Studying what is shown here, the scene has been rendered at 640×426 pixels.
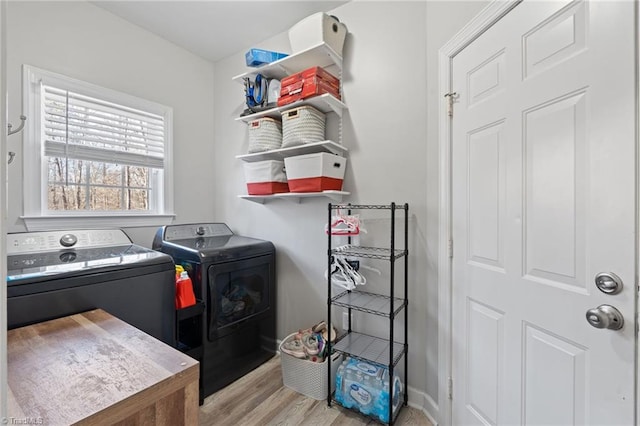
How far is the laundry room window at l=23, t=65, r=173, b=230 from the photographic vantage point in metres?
A: 1.86

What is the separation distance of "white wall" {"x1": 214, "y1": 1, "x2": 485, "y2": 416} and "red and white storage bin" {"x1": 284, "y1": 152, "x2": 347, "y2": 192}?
0.14m

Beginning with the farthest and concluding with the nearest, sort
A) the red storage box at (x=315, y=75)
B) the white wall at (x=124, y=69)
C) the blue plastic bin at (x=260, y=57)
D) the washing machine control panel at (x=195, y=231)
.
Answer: the washing machine control panel at (x=195, y=231) < the blue plastic bin at (x=260, y=57) < the red storage box at (x=315, y=75) < the white wall at (x=124, y=69)

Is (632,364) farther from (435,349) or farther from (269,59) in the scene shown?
(269,59)

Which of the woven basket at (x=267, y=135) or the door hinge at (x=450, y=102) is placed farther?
the woven basket at (x=267, y=135)

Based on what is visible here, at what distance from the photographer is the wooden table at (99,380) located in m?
0.66

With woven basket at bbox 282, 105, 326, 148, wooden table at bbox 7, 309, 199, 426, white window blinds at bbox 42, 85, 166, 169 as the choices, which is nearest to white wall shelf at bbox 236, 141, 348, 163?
woven basket at bbox 282, 105, 326, 148

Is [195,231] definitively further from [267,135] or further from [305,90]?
[305,90]

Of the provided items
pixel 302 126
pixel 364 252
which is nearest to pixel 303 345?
pixel 364 252

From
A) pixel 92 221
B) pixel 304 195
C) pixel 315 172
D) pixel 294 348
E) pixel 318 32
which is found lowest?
pixel 294 348

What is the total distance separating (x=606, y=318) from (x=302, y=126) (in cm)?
173

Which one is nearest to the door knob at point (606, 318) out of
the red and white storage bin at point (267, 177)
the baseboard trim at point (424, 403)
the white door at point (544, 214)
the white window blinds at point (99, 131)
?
the white door at point (544, 214)

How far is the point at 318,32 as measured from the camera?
1.89 meters

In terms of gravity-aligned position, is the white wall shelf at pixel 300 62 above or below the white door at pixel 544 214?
above

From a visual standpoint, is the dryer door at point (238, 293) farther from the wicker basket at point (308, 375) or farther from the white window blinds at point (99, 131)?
the white window blinds at point (99, 131)
